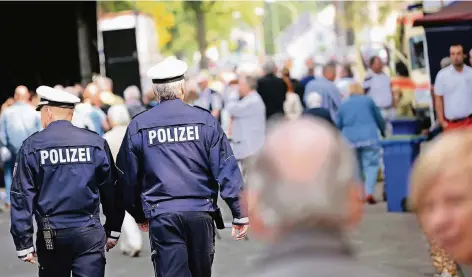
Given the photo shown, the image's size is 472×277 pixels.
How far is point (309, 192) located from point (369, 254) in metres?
9.17

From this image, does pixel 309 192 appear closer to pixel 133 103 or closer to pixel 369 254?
pixel 369 254

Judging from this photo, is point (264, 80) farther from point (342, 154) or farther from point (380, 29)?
point (380, 29)

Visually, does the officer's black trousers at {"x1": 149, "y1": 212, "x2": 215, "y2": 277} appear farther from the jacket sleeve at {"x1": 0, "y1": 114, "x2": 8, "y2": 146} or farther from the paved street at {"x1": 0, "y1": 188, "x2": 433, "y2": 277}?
the jacket sleeve at {"x1": 0, "y1": 114, "x2": 8, "y2": 146}

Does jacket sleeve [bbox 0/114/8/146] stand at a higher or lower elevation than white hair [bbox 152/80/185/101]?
lower

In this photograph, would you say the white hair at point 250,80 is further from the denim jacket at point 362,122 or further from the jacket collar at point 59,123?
the jacket collar at point 59,123

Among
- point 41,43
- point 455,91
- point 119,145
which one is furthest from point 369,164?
point 41,43

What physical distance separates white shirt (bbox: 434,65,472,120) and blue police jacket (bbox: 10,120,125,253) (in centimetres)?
662

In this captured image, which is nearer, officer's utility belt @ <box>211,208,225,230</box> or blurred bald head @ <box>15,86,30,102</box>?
officer's utility belt @ <box>211,208,225,230</box>

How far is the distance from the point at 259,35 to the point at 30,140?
8460cm

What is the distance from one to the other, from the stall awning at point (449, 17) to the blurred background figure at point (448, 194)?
1155cm

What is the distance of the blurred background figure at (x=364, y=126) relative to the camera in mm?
15719

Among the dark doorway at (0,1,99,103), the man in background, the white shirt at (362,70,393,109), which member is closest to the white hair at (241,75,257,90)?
the man in background

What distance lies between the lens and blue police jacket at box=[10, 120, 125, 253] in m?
6.66

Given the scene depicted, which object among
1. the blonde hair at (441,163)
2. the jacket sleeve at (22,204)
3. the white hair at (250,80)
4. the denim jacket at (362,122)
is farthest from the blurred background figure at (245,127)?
the blonde hair at (441,163)
